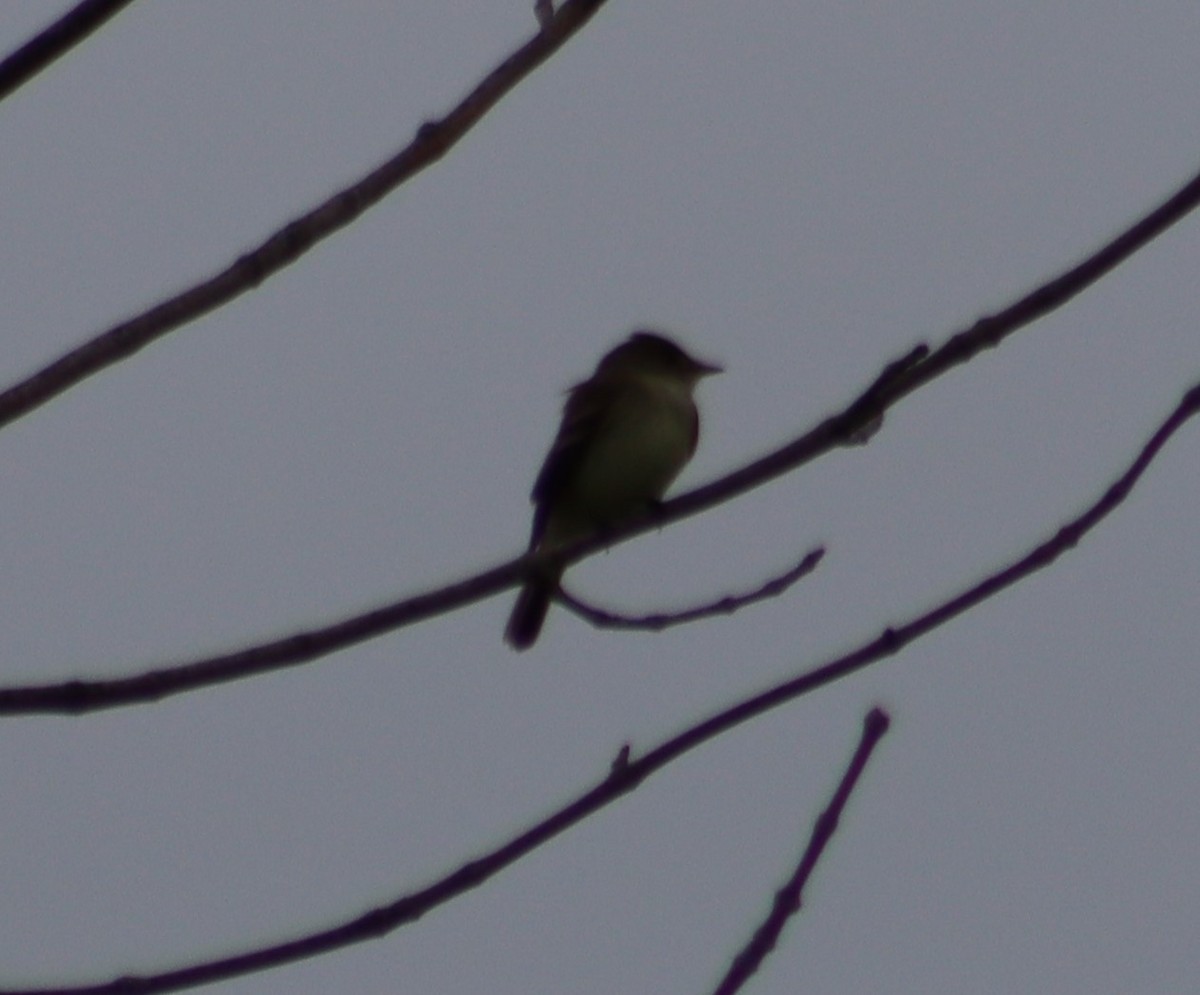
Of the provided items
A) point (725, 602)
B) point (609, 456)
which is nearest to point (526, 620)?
point (609, 456)

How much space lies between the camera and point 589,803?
2422 mm

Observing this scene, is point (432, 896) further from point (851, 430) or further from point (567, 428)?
point (567, 428)

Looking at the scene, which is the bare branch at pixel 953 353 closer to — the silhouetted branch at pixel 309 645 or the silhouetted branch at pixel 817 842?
the silhouetted branch at pixel 309 645

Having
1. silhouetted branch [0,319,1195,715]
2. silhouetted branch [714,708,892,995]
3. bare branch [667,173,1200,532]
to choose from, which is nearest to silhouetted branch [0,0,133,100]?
silhouetted branch [0,319,1195,715]

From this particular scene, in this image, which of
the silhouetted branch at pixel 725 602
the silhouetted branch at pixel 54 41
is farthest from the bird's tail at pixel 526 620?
the silhouetted branch at pixel 54 41

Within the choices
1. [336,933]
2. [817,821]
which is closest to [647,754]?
[817,821]

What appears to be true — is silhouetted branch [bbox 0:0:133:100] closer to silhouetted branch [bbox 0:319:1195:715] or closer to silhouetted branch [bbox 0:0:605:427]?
silhouetted branch [bbox 0:0:605:427]

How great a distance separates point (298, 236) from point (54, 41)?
1.31 feet

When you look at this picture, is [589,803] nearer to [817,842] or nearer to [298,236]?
[817,842]

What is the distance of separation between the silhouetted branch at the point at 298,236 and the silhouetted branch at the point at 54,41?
1.07ft

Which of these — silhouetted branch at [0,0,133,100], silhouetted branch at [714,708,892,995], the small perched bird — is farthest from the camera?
the small perched bird

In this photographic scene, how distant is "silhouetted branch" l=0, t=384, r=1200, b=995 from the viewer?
2369 millimetres

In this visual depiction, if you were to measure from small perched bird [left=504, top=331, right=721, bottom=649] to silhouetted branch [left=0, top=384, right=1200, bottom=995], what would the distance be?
686 cm

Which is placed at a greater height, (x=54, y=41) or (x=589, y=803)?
(x=54, y=41)
